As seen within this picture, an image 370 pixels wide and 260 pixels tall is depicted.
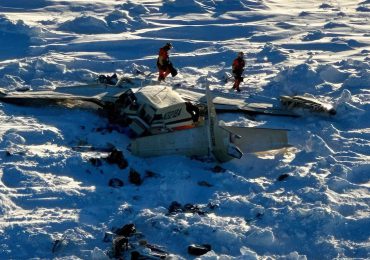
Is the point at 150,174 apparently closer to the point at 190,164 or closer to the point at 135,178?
the point at 135,178

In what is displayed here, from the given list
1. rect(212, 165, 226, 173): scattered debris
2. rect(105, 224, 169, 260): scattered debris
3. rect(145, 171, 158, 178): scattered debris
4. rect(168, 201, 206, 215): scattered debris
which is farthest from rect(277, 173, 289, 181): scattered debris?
rect(105, 224, 169, 260): scattered debris

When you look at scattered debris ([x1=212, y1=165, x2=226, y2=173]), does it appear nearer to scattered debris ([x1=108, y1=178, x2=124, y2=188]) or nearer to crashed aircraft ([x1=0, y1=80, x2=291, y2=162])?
crashed aircraft ([x1=0, y1=80, x2=291, y2=162])

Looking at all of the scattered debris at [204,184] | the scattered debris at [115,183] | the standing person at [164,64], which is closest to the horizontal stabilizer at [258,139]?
the scattered debris at [204,184]

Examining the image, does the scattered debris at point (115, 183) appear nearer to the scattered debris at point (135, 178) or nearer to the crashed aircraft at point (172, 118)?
the scattered debris at point (135, 178)

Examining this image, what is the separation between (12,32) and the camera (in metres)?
25.1

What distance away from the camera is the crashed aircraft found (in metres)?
14.2

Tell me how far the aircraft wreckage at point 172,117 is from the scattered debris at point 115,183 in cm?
111

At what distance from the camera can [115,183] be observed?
1359 centimetres

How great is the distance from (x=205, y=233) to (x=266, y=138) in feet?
12.4

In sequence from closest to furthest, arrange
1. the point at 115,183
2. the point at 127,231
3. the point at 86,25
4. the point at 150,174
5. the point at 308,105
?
the point at 127,231 → the point at 115,183 → the point at 150,174 → the point at 308,105 → the point at 86,25

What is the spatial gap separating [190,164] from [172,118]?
4.32ft

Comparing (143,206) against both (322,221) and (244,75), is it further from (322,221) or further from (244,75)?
(244,75)

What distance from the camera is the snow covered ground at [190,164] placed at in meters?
11.6

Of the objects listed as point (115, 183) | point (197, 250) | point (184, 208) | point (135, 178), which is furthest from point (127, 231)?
point (135, 178)
